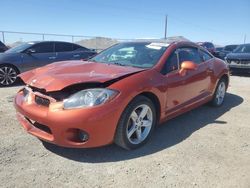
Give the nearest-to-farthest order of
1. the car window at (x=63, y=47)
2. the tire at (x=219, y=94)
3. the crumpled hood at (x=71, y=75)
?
the crumpled hood at (x=71, y=75) → the tire at (x=219, y=94) → the car window at (x=63, y=47)

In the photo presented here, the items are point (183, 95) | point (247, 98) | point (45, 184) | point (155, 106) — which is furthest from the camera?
point (247, 98)

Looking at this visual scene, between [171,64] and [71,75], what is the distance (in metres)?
1.62

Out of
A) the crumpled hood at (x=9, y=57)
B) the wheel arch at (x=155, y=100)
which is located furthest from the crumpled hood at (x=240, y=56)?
the wheel arch at (x=155, y=100)

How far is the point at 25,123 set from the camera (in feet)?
12.2

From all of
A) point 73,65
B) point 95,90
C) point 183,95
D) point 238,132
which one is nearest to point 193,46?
point 183,95

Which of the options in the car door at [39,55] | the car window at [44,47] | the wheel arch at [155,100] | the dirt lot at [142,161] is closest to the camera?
the dirt lot at [142,161]

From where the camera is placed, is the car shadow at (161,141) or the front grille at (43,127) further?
the car shadow at (161,141)

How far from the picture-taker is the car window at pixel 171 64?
427 centimetres

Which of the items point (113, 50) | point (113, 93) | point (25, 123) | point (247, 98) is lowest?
point (247, 98)

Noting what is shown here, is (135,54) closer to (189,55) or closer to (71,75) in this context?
(189,55)

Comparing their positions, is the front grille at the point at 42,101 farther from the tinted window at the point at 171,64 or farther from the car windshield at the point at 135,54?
the tinted window at the point at 171,64

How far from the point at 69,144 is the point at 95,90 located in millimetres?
698

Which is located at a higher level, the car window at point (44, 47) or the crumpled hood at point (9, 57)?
the car window at point (44, 47)

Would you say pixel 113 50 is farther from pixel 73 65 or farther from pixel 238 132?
pixel 238 132
